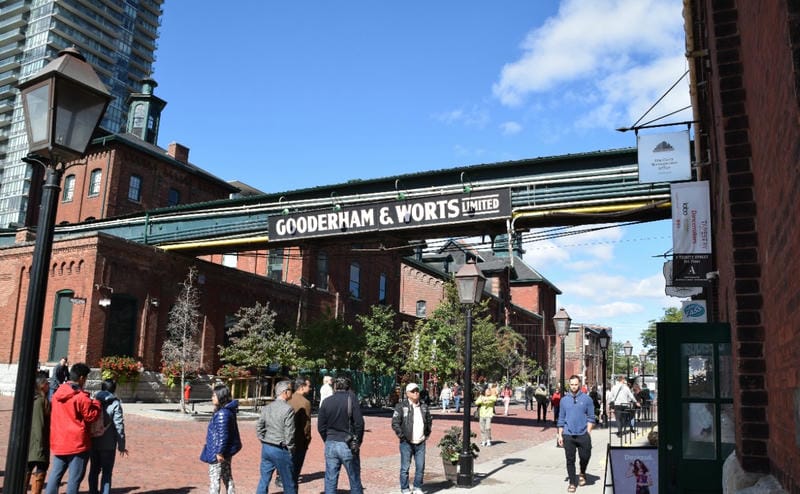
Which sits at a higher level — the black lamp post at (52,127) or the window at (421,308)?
the window at (421,308)

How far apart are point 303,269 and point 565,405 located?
88.5 ft

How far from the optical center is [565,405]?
11430mm

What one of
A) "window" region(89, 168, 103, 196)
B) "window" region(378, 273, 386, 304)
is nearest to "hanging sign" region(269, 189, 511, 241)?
"window" region(89, 168, 103, 196)

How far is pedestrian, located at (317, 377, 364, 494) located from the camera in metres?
8.46

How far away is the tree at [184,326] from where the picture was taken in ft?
80.9

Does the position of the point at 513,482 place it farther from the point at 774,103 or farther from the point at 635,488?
the point at 774,103

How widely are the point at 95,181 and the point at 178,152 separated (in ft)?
19.4

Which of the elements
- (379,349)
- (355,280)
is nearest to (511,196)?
(379,349)

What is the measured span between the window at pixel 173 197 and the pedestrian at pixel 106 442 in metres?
34.9

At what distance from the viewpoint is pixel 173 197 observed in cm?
4169

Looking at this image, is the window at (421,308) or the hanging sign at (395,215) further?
the window at (421,308)

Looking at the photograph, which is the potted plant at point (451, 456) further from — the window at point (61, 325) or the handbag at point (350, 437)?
the window at point (61, 325)

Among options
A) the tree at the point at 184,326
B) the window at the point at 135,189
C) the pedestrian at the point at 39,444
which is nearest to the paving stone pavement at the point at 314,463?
the pedestrian at the point at 39,444

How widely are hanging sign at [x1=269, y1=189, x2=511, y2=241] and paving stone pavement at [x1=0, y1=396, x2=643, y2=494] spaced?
5831 millimetres
